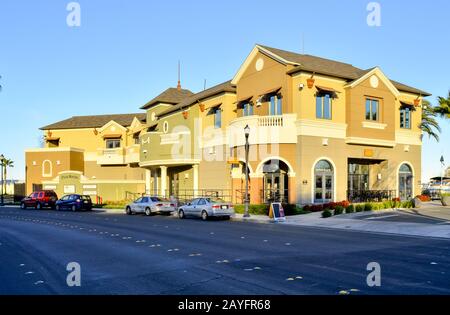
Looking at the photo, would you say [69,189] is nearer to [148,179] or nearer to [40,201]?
[40,201]

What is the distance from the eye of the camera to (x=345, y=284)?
28.6 ft

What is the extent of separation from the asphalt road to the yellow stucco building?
12396 millimetres

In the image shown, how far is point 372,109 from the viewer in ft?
107

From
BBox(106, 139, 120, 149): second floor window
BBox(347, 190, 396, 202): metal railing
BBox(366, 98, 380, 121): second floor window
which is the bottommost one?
BBox(347, 190, 396, 202): metal railing

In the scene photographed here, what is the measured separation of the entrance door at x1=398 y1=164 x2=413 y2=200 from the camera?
35.4 m

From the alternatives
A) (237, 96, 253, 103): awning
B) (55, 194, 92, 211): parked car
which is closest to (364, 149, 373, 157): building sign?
(237, 96, 253, 103): awning

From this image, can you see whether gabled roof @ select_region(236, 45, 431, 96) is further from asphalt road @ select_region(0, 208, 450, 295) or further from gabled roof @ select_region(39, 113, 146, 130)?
gabled roof @ select_region(39, 113, 146, 130)

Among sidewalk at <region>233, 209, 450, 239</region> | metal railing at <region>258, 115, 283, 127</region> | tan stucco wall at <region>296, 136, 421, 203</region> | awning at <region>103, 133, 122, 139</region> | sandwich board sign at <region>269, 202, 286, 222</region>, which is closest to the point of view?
sidewalk at <region>233, 209, 450, 239</region>

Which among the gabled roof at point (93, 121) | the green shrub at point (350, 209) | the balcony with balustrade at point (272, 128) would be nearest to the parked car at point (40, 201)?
the gabled roof at point (93, 121)

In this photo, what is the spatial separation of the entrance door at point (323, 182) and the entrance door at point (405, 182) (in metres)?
7.87
